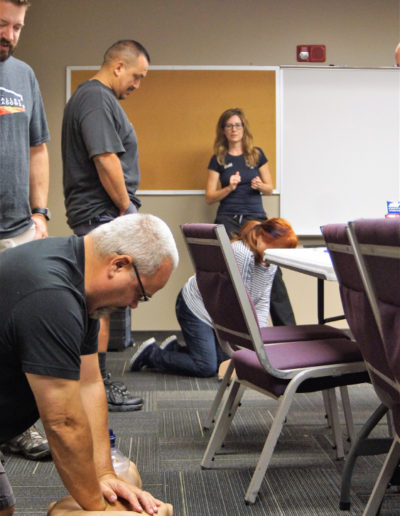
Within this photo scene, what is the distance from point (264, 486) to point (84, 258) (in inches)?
44.8

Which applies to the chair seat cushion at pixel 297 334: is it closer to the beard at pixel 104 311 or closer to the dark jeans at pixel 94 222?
the dark jeans at pixel 94 222

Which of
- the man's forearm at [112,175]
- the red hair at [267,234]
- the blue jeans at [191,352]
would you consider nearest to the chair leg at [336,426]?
the red hair at [267,234]

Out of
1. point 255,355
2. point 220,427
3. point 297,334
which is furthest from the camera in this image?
point 297,334

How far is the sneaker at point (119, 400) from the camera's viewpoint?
3043mm

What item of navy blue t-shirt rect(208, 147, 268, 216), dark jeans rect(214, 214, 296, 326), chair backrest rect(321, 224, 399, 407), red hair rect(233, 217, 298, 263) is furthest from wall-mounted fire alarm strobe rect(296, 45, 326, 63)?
chair backrest rect(321, 224, 399, 407)

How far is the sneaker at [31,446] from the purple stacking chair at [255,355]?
1.81 ft

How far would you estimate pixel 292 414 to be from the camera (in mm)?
2975

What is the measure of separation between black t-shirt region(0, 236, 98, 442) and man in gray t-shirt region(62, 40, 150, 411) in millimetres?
1516

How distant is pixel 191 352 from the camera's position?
146 inches

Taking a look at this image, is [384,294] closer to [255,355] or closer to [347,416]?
[255,355]

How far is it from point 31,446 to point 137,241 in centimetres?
133

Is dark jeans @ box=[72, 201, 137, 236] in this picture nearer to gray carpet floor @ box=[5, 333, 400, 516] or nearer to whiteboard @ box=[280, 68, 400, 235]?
gray carpet floor @ box=[5, 333, 400, 516]

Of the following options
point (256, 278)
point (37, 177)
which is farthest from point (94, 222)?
point (256, 278)

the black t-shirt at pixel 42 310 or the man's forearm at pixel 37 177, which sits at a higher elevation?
the man's forearm at pixel 37 177
